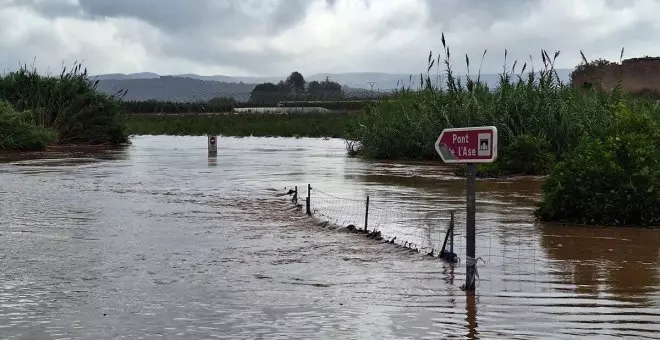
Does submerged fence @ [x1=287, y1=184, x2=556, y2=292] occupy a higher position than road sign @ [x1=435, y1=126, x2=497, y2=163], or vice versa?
road sign @ [x1=435, y1=126, x2=497, y2=163]

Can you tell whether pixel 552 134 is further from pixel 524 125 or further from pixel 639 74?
pixel 639 74

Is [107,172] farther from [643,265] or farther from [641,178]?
[643,265]

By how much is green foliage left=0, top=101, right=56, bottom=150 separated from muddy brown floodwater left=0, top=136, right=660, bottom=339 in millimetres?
17036

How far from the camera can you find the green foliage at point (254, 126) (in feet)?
197

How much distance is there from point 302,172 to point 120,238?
475 inches

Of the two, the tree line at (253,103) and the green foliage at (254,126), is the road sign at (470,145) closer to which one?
the green foliage at (254,126)

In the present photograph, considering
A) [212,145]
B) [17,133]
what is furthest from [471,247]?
[17,133]

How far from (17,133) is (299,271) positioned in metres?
26.8

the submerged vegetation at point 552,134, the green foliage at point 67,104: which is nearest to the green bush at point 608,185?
the submerged vegetation at point 552,134

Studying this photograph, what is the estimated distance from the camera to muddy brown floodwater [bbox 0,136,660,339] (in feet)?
21.6

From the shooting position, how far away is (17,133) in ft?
107

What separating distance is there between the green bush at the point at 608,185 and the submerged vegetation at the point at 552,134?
14mm

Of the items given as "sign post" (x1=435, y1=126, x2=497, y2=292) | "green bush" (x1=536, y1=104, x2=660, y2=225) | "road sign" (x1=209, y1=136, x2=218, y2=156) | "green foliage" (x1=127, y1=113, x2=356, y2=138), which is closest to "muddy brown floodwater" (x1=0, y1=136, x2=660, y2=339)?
"sign post" (x1=435, y1=126, x2=497, y2=292)

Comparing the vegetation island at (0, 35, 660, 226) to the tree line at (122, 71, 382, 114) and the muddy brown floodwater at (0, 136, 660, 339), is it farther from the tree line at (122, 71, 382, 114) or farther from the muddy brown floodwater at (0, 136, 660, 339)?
the tree line at (122, 71, 382, 114)
